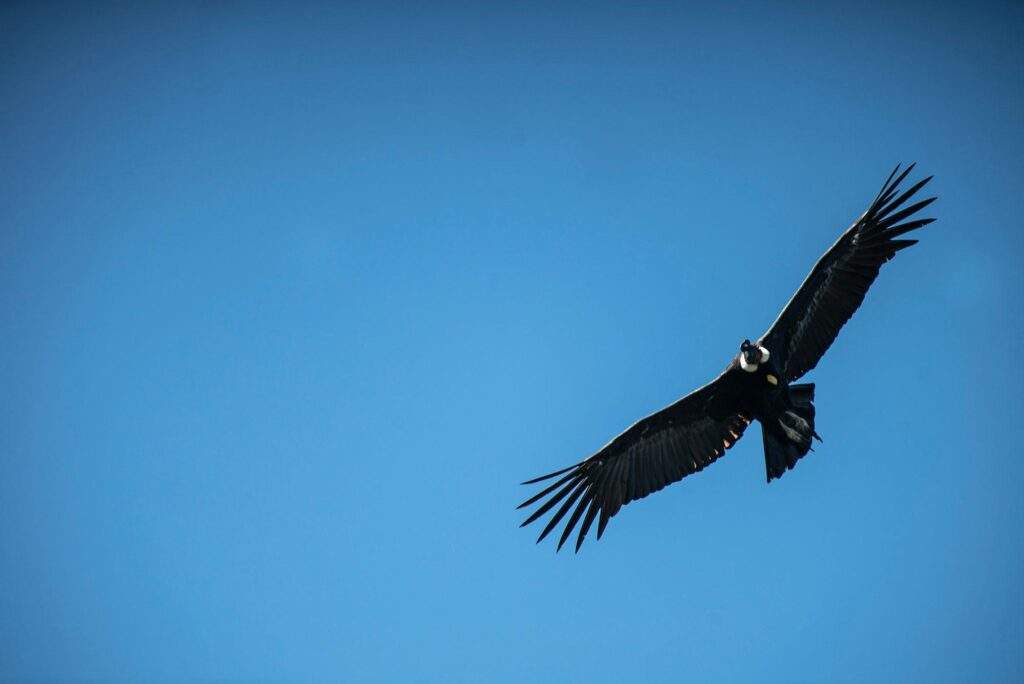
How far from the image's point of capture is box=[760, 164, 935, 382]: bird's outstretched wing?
14844 mm

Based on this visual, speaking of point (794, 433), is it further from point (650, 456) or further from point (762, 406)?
point (650, 456)

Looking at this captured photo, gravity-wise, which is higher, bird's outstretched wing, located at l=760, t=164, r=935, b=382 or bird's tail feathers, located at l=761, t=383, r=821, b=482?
A: bird's outstretched wing, located at l=760, t=164, r=935, b=382

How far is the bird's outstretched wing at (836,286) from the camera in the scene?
1484 centimetres

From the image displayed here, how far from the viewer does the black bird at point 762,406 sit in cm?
1477

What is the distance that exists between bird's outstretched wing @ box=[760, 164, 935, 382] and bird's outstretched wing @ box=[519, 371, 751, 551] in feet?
4.57

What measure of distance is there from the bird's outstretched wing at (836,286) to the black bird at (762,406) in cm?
2

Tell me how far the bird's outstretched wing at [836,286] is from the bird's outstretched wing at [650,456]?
1392mm

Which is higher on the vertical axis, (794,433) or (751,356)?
(751,356)

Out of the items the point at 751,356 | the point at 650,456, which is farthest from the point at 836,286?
the point at 650,456

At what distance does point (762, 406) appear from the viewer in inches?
592

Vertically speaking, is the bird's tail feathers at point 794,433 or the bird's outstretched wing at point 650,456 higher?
the bird's outstretched wing at point 650,456

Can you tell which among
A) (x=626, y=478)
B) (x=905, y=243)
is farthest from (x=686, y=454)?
(x=905, y=243)

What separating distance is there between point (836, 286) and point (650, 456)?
418 cm

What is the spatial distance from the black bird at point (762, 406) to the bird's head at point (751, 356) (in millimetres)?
16
